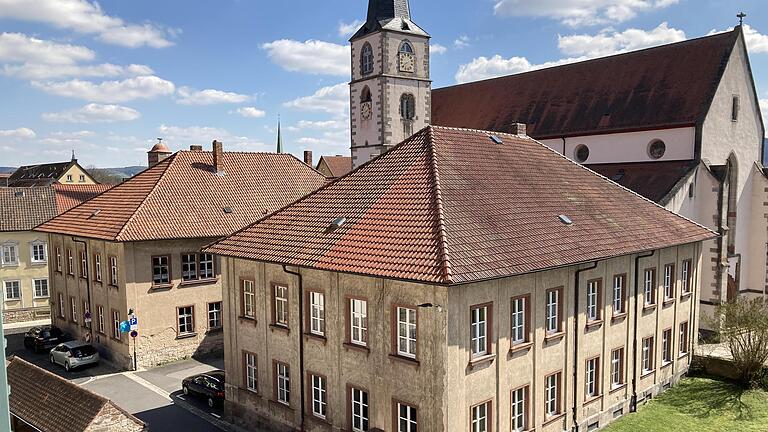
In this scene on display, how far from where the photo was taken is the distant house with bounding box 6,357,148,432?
1559cm

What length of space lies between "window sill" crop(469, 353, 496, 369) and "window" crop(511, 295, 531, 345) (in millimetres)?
1214

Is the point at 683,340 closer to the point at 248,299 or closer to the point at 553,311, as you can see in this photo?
the point at 553,311

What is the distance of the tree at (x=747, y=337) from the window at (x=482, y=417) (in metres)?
14.3

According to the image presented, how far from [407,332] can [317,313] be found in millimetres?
3686

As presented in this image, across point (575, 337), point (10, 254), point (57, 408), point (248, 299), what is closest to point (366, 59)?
point (248, 299)

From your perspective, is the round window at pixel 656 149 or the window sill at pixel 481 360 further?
the round window at pixel 656 149

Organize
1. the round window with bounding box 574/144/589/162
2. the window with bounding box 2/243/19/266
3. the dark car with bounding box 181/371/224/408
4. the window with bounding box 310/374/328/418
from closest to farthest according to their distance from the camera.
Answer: the window with bounding box 310/374/328/418 → the dark car with bounding box 181/371/224/408 → the round window with bounding box 574/144/589/162 → the window with bounding box 2/243/19/266

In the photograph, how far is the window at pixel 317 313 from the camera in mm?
18625

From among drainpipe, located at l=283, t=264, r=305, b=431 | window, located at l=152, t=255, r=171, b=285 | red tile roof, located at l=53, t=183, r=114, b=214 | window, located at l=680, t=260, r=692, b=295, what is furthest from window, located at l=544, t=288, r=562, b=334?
red tile roof, located at l=53, t=183, r=114, b=214

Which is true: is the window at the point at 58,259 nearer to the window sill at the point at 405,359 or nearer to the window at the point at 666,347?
the window sill at the point at 405,359

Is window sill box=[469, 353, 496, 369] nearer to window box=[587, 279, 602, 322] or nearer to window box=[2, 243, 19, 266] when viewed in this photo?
window box=[587, 279, 602, 322]

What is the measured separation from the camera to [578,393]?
1988 cm

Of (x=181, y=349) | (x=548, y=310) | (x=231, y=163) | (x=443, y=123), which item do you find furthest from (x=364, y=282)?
(x=443, y=123)

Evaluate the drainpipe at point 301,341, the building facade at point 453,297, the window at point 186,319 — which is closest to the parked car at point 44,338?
the window at point 186,319
